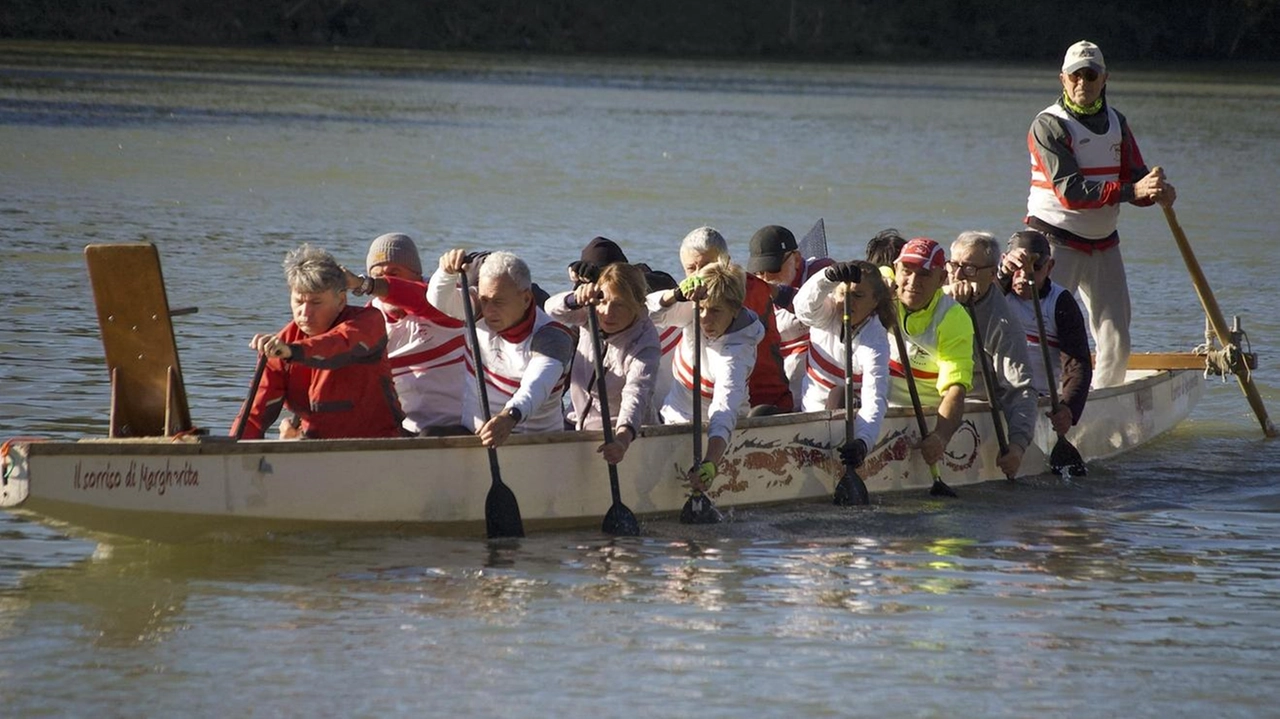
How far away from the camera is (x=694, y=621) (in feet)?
24.0

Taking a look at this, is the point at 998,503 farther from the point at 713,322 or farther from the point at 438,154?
the point at 438,154

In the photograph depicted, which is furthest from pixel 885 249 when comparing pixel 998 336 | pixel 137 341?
pixel 137 341

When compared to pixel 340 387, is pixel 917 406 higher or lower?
lower

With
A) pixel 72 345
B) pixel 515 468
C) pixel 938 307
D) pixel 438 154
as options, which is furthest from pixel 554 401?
pixel 438 154

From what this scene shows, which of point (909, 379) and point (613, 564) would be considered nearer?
point (613, 564)

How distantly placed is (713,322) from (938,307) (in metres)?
1.26

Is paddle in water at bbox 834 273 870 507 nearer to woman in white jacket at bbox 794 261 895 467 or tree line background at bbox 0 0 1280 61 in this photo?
woman in white jacket at bbox 794 261 895 467

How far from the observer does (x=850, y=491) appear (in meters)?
9.16

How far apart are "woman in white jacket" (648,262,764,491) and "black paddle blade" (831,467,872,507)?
63 cm

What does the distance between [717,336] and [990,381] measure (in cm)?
159

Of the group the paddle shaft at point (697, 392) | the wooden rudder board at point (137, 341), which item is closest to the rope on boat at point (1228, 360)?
the paddle shaft at point (697, 392)

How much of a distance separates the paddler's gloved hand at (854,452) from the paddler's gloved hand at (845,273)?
730 millimetres

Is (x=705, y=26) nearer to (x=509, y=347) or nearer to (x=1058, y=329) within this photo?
(x=1058, y=329)

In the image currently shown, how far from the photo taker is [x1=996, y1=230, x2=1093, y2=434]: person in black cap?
32.3 ft
